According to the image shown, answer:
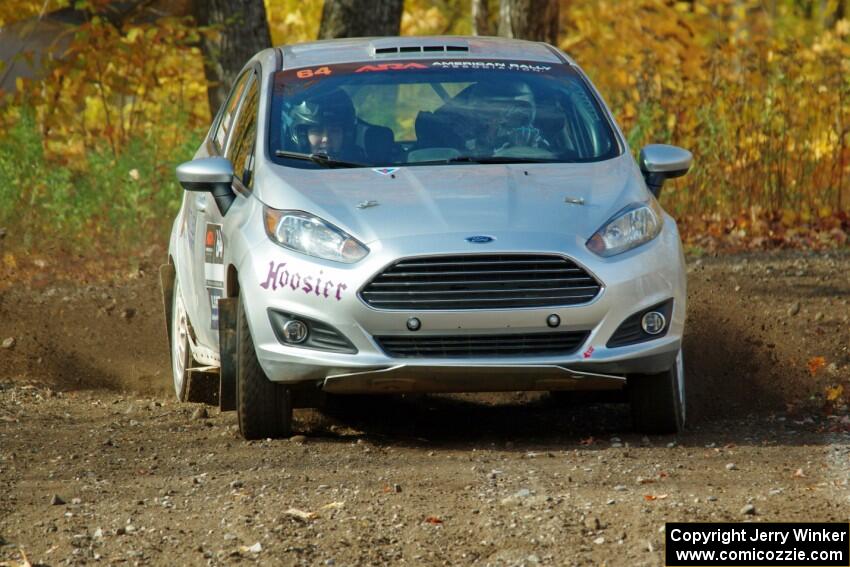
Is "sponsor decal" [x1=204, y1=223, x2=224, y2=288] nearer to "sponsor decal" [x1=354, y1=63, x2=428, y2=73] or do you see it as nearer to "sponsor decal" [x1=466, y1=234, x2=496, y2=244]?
"sponsor decal" [x1=354, y1=63, x2=428, y2=73]

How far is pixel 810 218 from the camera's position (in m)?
13.3

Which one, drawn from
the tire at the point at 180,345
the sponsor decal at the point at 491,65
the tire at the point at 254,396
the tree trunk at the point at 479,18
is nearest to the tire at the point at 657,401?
the tire at the point at 254,396

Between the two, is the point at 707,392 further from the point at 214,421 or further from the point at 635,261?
the point at 214,421

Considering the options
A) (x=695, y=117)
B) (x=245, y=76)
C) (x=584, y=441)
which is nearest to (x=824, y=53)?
(x=695, y=117)

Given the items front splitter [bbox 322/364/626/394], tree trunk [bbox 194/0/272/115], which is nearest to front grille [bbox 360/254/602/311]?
front splitter [bbox 322/364/626/394]

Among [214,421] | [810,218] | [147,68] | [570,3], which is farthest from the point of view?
[570,3]

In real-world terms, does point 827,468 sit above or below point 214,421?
above

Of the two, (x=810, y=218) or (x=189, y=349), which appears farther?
(x=810, y=218)

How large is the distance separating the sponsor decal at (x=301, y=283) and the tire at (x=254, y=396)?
0.29 m

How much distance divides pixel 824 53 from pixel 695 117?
4.35 feet

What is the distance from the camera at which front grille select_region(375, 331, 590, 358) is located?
20.7ft

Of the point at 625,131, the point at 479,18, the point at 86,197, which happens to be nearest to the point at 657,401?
the point at 625,131

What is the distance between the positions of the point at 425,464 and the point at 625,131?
8300 millimetres

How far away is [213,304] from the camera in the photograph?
7391mm
